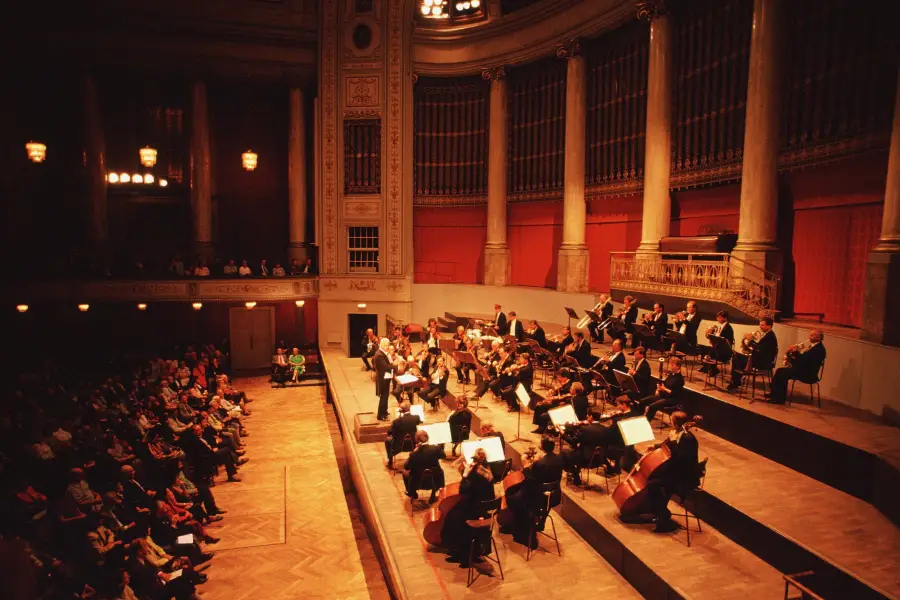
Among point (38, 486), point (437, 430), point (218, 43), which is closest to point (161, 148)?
point (218, 43)

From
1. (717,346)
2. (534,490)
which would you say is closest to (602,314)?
(717,346)

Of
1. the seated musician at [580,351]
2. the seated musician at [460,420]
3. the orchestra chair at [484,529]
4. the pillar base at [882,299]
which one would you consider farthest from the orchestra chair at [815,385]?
the orchestra chair at [484,529]

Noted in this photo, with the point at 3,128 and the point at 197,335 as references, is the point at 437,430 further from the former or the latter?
the point at 3,128

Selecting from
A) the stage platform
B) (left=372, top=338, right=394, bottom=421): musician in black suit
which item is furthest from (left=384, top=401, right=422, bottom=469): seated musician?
the stage platform

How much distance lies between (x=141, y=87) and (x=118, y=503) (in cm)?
1997

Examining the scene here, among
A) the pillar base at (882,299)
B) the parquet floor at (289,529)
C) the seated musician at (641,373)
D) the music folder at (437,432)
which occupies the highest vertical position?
the pillar base at (882,299)

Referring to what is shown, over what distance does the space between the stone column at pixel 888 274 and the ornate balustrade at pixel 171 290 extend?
17.3 m

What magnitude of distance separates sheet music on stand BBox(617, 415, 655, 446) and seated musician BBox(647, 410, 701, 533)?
40 cm

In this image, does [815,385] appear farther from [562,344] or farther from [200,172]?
[200,172]

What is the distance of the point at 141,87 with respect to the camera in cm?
2405

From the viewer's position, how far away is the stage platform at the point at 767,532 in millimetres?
6617

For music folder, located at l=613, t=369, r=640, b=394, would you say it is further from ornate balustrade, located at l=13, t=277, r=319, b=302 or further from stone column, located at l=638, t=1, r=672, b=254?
ornate balustrade, located at l=13, t=277, r=319, b=302

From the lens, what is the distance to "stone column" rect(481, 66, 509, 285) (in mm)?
24016

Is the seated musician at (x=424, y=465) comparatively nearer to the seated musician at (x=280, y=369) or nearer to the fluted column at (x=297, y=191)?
the seated musician at (x=280, y=369)
